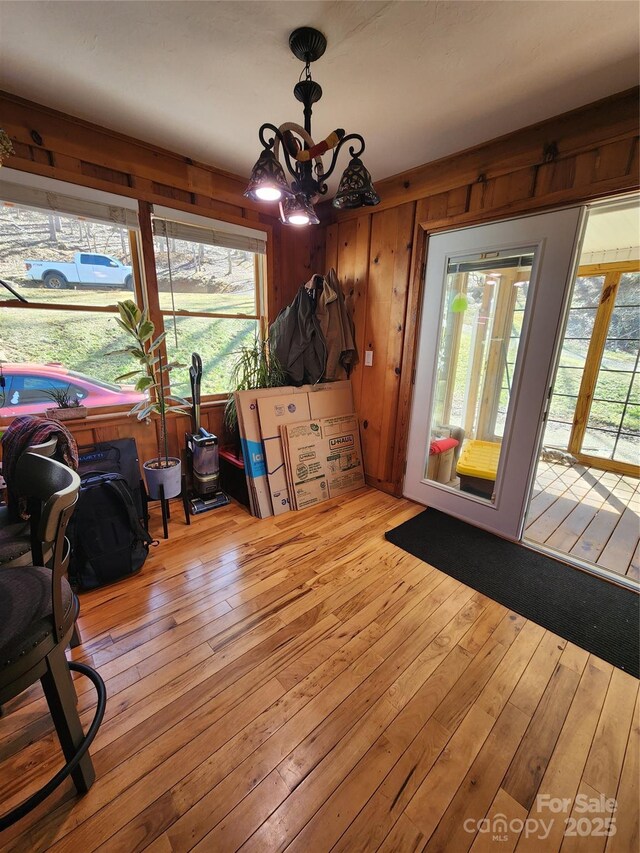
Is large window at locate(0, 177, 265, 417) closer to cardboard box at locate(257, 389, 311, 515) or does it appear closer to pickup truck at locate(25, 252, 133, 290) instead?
pickup truck at locate(25, 252, 133, 290)

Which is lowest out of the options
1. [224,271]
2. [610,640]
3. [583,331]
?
[610,640]

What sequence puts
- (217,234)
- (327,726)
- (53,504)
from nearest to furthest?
1. (53,504)
2. (327,726)
3. (217,234)

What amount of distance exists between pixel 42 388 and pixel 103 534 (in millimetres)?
1071

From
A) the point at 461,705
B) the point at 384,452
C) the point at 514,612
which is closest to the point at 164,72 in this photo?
the point at 384,452

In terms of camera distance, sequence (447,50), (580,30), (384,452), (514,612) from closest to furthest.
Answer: (580,30), (447,50), (514,612), (384,452)

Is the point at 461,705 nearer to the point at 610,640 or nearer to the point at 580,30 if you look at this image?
the point at 610,640

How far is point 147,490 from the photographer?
2381 millimetres

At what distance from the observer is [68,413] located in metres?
2.13

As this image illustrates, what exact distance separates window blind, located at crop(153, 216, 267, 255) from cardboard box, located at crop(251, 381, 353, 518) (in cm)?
121

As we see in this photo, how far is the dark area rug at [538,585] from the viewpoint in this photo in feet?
5.45

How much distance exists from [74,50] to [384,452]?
116 inches

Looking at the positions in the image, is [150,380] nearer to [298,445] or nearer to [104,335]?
[104,335]

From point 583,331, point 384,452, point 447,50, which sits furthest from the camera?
point 583,331

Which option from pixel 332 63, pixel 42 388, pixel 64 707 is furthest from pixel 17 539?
pixel 332 63
